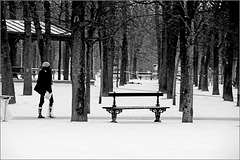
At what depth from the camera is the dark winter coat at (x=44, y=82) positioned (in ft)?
51.6

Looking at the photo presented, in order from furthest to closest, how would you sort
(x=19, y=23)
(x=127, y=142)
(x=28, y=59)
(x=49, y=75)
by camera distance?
(x=19, y=23), (x=28, y=59), (x=49, y=75), (x=127, y=142)

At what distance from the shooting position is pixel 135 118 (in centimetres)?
1644

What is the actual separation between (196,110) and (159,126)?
23.1ft

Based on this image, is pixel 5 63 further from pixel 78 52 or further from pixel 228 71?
pixel 228 71

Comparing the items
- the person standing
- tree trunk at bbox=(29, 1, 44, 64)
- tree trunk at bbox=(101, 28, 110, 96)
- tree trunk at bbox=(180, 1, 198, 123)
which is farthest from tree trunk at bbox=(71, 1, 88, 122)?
tree trunk at bbox=(101, 28, 110, 96)

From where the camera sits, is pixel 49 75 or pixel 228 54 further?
pixel 228 54

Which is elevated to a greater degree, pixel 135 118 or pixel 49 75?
pixel 49 75

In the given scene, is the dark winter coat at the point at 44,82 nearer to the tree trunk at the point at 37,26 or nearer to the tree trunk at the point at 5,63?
the tree trunk at the point at 5,63

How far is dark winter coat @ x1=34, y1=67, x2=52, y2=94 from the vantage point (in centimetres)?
1573

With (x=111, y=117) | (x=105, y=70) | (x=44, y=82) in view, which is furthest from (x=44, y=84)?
(x=105, y=70)

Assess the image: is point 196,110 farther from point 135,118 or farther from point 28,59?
point 28,59

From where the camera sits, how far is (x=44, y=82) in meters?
15.8

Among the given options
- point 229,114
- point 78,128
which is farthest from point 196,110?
point 78,128

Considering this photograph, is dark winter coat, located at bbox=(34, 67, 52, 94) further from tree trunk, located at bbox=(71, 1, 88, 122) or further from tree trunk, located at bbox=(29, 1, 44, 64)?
tree trunk, located at bbox=(29, 1, 44, 64)
